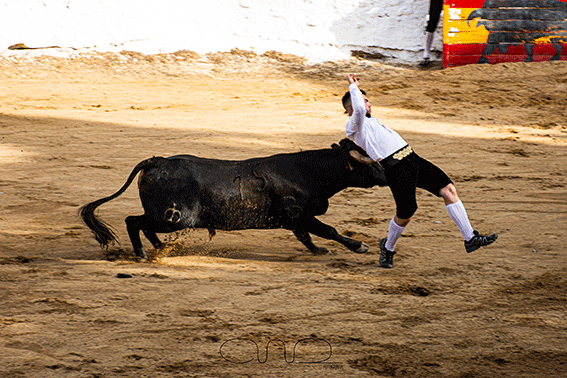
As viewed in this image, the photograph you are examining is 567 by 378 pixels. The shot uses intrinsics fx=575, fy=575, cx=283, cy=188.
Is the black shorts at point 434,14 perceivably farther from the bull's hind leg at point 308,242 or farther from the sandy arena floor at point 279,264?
the bull's hind leg at point 308,242

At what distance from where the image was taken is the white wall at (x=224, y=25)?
15.2 meters

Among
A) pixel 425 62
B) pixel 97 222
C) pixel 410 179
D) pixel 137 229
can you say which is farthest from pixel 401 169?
pixel 425 62

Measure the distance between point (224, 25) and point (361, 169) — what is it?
39.5ft

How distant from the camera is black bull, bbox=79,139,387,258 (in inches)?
195

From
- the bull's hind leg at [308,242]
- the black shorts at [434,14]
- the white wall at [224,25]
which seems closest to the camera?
the bull's hind leg at [308,242]

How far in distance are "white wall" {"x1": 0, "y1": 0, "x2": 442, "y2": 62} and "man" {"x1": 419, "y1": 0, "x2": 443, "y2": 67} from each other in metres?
0.42

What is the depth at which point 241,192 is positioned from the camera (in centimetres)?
506

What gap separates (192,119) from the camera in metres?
10.5

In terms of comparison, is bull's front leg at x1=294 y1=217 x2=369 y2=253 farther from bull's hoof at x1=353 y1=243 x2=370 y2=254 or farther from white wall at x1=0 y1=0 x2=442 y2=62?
white wall at x1=0 y1=0 x2=442 y2=62

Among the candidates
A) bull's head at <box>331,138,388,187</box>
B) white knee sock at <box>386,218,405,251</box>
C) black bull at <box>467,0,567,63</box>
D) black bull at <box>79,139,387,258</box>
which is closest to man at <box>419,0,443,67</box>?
black bull at <box>467,0,567,63</box>

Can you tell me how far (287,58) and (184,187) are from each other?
10.5 metres

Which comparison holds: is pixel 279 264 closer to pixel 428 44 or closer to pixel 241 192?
pixel 241 192

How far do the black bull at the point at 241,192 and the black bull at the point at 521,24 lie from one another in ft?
32.5

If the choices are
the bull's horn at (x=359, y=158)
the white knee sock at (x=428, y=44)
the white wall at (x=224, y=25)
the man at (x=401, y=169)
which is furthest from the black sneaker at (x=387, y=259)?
the white knee sock at (x=428, y=44)
